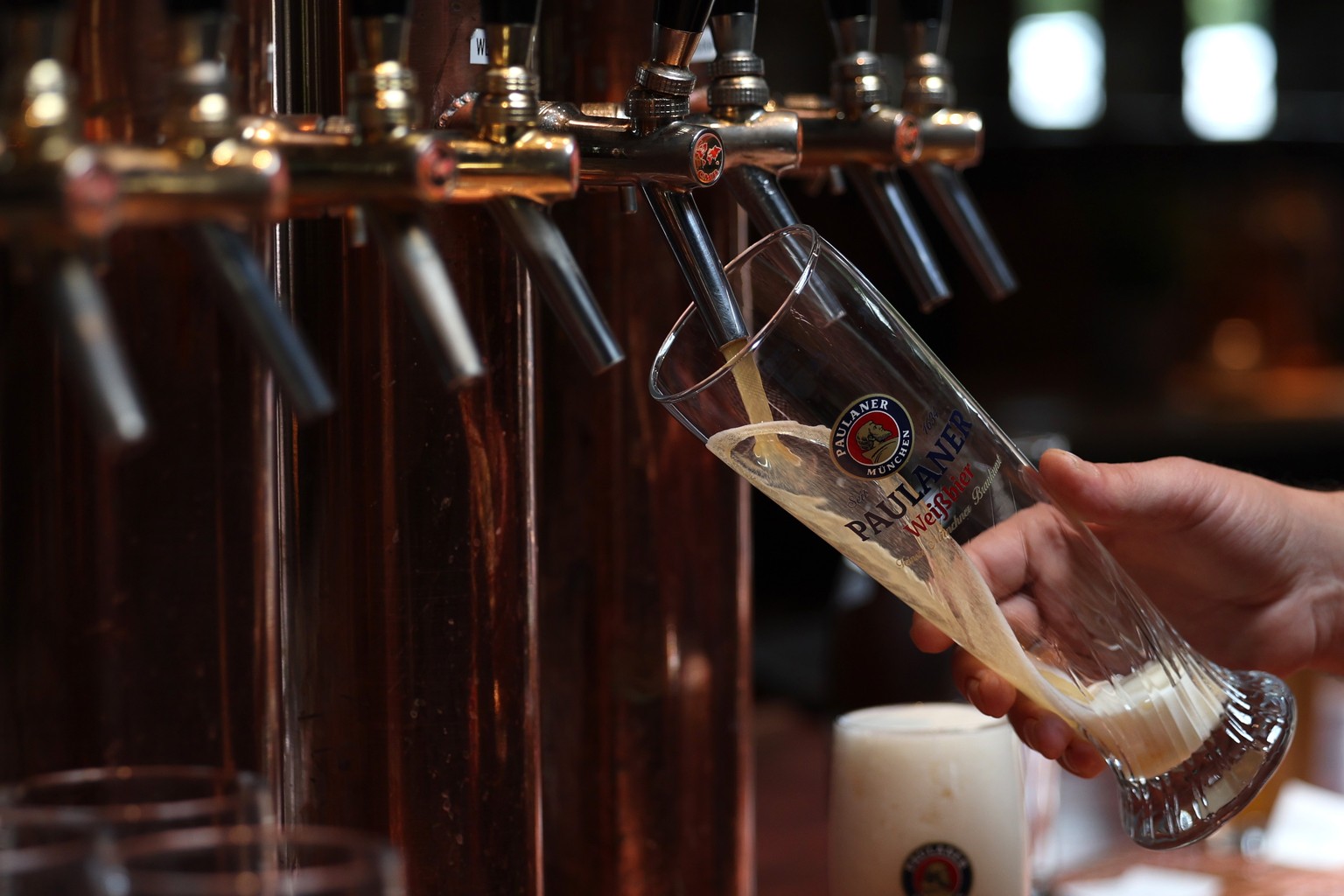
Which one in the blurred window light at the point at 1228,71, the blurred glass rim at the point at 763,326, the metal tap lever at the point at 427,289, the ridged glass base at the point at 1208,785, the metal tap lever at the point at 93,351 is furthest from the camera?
the blurred window light at the point at 1228,71

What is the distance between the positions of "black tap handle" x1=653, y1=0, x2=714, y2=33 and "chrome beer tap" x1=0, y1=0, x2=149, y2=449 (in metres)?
0.30

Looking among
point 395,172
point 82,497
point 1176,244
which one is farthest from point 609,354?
point 1176,244

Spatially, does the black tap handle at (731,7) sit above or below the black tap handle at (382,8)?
above

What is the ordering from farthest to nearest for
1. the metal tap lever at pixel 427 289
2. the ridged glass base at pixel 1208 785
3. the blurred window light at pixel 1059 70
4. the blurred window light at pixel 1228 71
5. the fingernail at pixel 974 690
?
the blurred window light at pixel 1228 71 < the blurred window light at pixel 1059 70 < the fingernail at pixel 974 690 < the ridged glass base at pixel 1208 785 < the metal tap lever at pixel 427 289

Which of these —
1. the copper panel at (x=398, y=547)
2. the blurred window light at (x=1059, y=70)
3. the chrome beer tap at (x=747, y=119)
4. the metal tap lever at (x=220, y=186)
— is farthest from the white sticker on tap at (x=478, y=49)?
the blurred window light at (x=1059, y=70)

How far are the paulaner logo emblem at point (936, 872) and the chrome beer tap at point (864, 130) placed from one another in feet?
1.03

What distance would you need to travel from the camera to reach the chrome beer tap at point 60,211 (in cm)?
45

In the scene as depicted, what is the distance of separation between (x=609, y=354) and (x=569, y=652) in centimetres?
40

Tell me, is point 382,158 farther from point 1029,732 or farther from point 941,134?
point 1029,732

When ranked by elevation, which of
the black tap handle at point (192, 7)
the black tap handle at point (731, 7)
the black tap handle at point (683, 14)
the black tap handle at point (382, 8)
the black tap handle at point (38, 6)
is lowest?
the black tap handle at point (38, 6)

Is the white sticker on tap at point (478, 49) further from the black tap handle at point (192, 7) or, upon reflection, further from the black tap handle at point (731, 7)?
the black tap handle at point (192, 7)

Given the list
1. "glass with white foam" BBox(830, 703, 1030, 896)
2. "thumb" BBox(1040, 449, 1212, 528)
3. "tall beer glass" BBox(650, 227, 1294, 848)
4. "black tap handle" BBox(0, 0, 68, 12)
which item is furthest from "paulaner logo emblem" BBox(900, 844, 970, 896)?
"black tap handle" BBox(0, 0, 68, 12)

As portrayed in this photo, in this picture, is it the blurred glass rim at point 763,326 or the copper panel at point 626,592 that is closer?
the blurred glass rim at point 763,326

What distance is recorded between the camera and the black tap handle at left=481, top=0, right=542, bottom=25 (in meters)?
0.62
